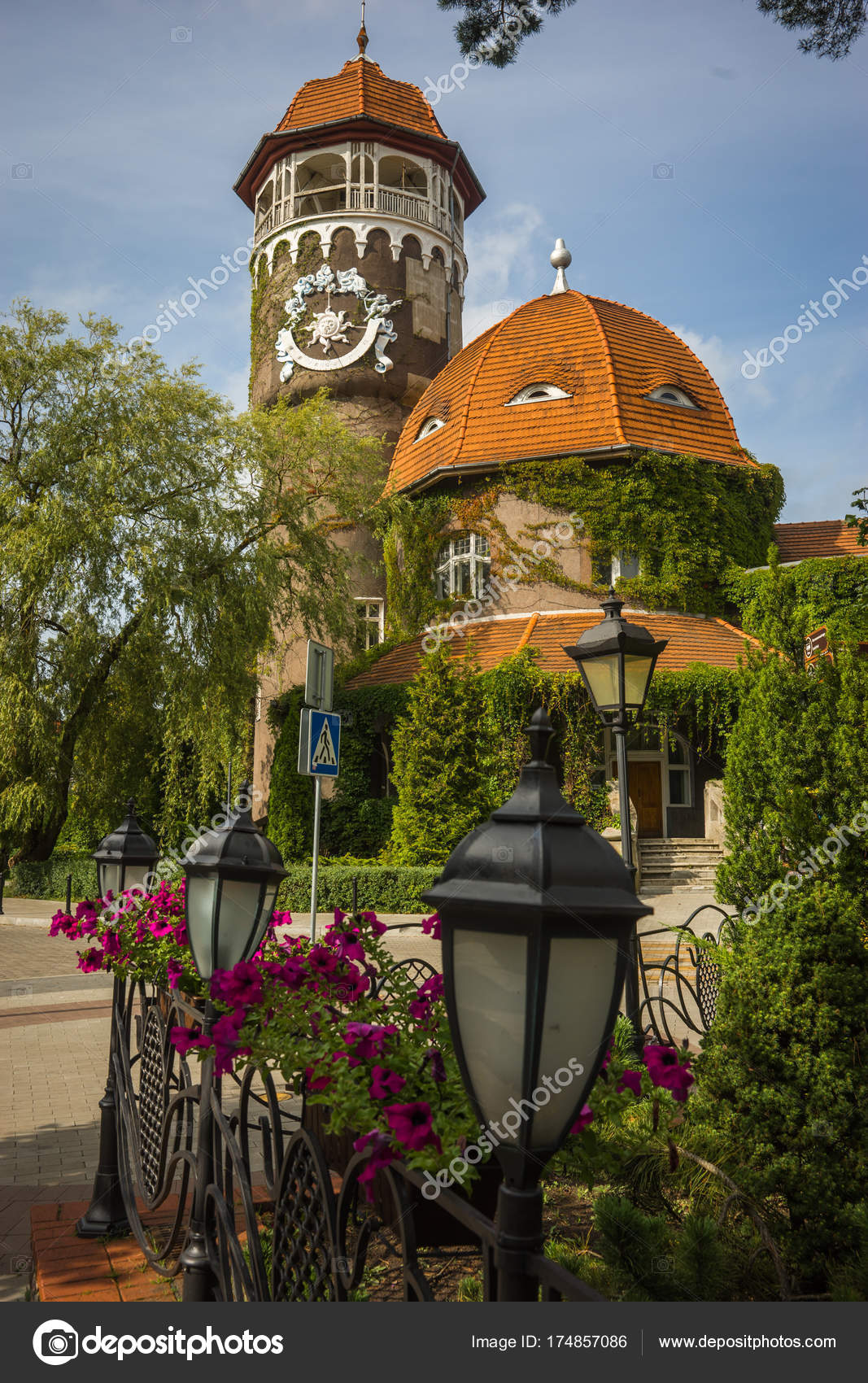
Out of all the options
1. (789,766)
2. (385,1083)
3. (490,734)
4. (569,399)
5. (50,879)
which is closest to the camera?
(385,1083)

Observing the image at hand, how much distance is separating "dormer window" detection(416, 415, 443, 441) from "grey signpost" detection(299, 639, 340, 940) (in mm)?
16821

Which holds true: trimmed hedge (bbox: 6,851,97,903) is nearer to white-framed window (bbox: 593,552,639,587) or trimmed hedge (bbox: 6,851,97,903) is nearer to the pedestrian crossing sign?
white-framed window (bbox: 593,552,639,587)

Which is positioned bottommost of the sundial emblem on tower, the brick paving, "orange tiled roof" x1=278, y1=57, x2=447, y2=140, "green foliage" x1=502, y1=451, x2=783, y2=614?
the brick paving

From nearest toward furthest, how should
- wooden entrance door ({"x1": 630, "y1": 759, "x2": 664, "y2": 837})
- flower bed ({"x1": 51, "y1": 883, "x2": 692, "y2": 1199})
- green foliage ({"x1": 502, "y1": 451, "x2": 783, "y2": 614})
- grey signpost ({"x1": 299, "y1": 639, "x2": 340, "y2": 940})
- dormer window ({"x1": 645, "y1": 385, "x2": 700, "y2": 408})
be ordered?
flower bed ({"x1": 51, "y1": 883, "x2": 692, "y2": 1199}), grey signpost ({"x1": 299, "y1": 639, "x2": 340, "y2": 940}), wooden entrance door ({"x1": 630, "y1": 759, "x2": 664, "y2": 837}), green foliage ({"x1": 502, "y1": 451, "x2": 783, "y2": 614}), dormer window ({"x1": 645, "y1": 385, "x2": 700, "y2": 408})

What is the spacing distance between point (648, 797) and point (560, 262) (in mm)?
16024

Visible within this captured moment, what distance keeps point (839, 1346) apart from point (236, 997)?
1.61 metres

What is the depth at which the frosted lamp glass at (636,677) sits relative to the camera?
23.1ft

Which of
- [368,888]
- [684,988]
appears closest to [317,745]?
[684,988]

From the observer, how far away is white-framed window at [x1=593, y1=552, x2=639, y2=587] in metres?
22.3

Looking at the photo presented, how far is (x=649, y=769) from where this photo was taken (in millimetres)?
22062

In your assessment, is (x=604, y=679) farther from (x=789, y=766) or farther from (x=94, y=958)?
(x=94, y=958)

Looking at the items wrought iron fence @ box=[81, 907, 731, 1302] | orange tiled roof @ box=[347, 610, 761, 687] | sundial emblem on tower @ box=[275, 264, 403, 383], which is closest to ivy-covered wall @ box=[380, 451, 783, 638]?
orange tiled roof @ box=[347, 610, 761, 687]

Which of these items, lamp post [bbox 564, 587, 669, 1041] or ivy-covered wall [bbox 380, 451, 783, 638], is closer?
lamp post [bbox 564, 587, 669, 1041]

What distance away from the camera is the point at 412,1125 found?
1.84 metres
